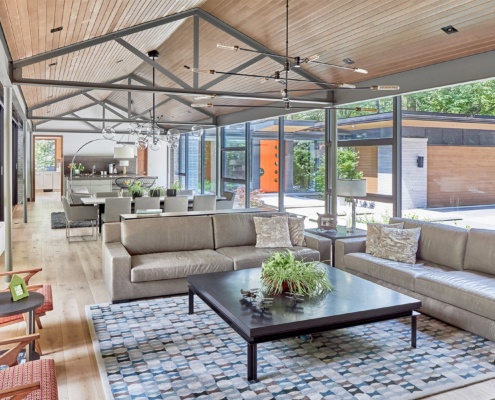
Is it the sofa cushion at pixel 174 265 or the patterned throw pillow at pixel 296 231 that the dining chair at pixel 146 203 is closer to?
the sofa cushion at pixel 174 265

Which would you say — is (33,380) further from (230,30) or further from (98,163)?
(98,163)

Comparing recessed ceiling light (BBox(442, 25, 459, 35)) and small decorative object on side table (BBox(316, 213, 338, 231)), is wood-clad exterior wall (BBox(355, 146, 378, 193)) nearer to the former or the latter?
small decorative object on side table (BBox(316, 213, 338, 231))

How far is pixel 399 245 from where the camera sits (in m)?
4.71

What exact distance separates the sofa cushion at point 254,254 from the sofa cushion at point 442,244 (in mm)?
1184

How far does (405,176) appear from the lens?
20.0 ft

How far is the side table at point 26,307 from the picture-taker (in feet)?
8.96

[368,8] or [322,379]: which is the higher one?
[368,8]

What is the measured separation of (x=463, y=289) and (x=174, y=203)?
556 centimetres

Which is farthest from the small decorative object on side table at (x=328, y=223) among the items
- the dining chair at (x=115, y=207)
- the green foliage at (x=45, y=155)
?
the green foliage at (x=45, y=155)

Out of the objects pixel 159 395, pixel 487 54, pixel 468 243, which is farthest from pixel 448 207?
pixel 159 395

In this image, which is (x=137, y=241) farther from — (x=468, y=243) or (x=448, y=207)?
(x=448, y=207)

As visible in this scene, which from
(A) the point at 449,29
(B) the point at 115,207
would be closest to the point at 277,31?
(A) the point at 449,29

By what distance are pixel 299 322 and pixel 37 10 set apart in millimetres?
3749

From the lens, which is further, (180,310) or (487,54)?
(487,54)
